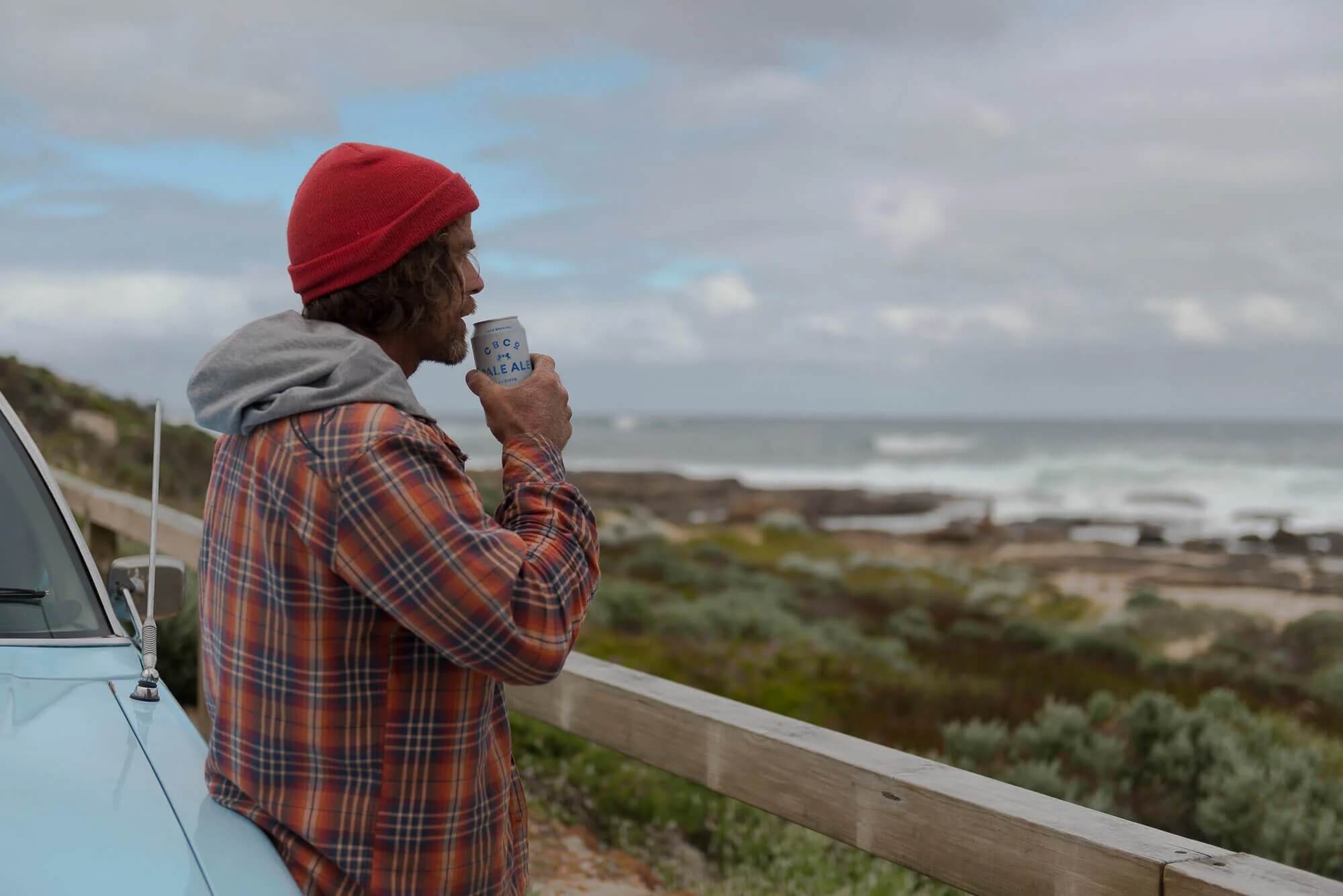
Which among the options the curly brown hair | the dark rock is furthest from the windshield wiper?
the dark rock

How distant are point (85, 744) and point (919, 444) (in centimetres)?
7719

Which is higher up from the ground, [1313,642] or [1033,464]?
[1033,464]

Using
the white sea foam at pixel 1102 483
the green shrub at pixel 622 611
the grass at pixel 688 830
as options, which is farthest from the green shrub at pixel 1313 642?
the white sea foam at pixel 1102 483

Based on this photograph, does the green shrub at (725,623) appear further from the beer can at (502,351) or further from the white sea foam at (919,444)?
the white sea foam at (919,444)

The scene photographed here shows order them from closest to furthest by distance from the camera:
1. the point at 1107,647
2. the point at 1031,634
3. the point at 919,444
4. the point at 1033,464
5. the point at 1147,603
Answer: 1. the point at 1107,647
2. the point at 1031,634
3. the point at 1147,603
4. the point at 1033,464
5. the point at 919,444

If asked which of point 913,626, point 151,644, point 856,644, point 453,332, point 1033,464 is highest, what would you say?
point 453,332

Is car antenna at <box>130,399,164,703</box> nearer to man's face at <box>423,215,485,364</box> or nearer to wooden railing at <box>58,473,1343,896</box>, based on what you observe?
man's face at <box>423,215,485,364</box>

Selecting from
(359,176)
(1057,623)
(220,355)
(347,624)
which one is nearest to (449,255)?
(359,176)

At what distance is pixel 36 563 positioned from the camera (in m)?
2.66

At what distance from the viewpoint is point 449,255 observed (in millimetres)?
1720

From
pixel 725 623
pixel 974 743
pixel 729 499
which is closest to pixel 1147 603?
pixel 725 623

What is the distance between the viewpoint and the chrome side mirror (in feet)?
8.71

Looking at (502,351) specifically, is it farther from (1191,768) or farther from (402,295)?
(1191,768)

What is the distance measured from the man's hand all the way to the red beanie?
23cm
